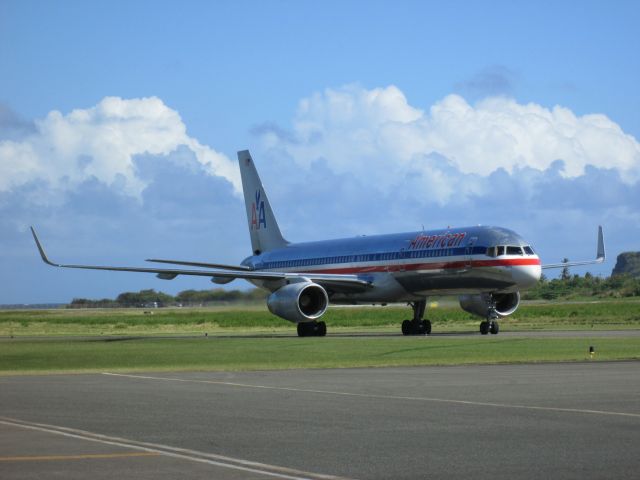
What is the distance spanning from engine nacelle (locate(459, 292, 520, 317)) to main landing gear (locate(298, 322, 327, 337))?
6.50 meters

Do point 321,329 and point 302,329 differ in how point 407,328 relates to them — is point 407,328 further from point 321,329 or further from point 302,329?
point 302,329

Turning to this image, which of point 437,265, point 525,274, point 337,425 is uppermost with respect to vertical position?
point 437,265

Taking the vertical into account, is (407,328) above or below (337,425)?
above

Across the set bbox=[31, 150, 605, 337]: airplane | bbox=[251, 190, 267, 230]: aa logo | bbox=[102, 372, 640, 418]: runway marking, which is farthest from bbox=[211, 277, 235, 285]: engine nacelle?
bbox=[102, 372, 640, 418]: runway marking

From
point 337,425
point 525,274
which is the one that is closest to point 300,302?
point 525,274

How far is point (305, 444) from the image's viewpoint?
43.6 ft

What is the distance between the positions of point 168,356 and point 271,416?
16985 mm

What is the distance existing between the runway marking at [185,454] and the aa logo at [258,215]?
47.8 m

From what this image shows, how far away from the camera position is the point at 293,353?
33.5 metres

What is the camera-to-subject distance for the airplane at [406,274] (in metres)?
46.3

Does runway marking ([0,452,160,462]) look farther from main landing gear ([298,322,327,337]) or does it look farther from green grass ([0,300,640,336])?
green grass ([0,300,640,336])

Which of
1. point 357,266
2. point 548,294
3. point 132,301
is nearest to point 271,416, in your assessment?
point 357,266

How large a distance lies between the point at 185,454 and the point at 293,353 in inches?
829

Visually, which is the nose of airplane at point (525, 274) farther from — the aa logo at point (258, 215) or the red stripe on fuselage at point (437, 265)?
the aa logo at point (258, 215)
